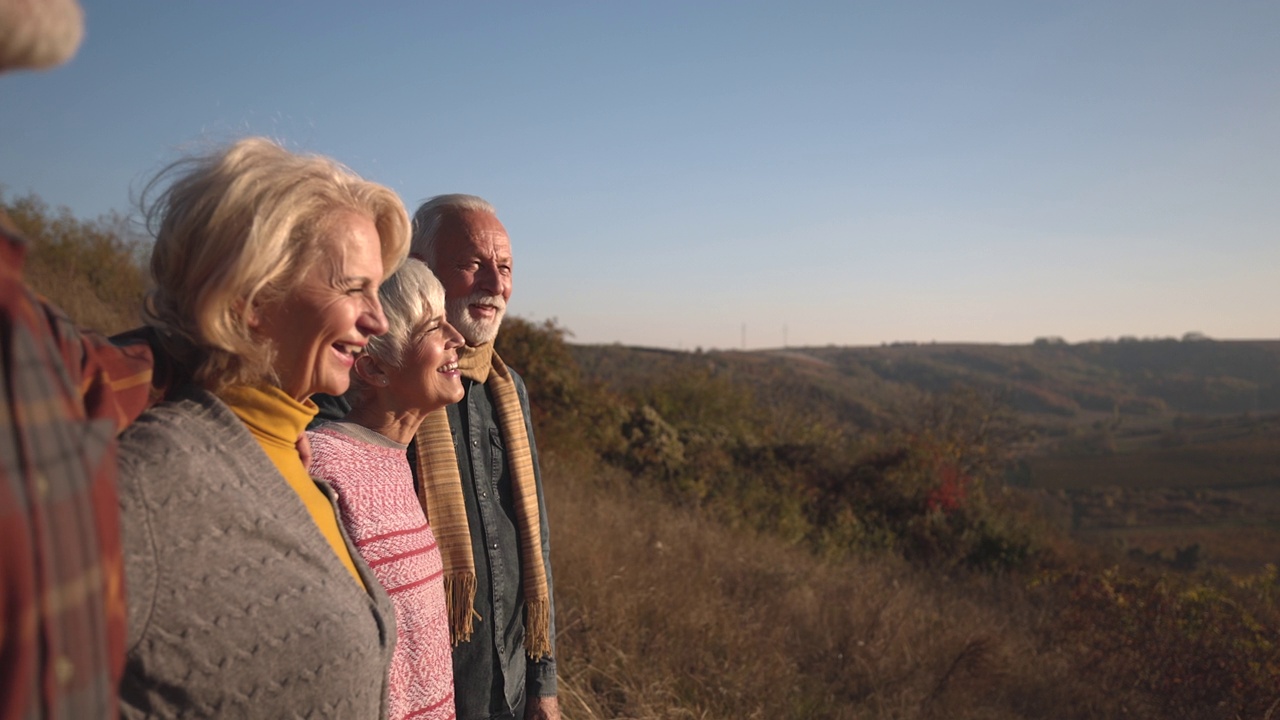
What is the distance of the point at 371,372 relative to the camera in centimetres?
201

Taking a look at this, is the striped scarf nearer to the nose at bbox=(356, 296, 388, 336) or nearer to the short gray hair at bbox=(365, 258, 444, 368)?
the short gray hair at bbox=(365, 258, 444, 368)

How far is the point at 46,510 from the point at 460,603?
1.53 meters

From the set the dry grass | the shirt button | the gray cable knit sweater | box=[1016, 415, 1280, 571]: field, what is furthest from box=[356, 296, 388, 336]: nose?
box=[1016, 415, 1280, 571]: field

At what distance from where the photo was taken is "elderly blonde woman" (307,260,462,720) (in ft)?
5.66

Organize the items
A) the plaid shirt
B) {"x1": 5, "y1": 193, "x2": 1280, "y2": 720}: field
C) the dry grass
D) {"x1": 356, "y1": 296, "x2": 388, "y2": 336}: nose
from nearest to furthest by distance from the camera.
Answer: the plaid shirt, {"x1": 356, "y1": 296, "x2": 388, "y2": 336}: nose, the dry grass, {"x1": 5, "y1": 193, "x2": 1280, "y2": 720}: field

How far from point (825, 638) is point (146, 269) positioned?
554 cm

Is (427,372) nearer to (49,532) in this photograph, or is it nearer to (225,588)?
(225,588)

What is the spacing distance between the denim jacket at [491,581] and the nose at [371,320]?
824mm

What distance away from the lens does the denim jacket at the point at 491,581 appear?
84.0 inches

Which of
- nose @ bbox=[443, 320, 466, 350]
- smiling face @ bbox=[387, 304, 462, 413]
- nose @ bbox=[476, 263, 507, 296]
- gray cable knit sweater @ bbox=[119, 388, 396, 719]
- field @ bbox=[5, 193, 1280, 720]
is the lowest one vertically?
field @ bbox=[5, 193, 1280, 720]

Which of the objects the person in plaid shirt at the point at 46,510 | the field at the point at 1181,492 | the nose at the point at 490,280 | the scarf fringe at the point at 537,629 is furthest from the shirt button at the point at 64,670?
the field at the point at 1181,492

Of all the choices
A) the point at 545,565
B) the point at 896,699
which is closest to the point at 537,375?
the point at 896,699

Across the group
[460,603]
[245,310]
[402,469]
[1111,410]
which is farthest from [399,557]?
[1111,410]

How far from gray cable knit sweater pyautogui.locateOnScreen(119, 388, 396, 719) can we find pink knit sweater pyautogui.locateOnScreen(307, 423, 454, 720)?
1.35 feet
